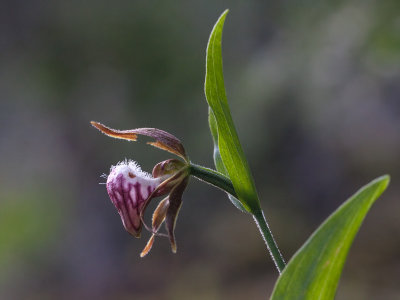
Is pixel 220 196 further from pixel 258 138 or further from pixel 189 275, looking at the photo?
pixel 189 275

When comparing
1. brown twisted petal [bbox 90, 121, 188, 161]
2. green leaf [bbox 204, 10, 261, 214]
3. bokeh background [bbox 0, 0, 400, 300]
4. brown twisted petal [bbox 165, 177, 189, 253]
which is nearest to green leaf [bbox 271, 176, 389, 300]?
green leaf [bbox 204, 10, 261, 214]

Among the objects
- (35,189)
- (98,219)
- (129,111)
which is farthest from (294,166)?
(35,189)

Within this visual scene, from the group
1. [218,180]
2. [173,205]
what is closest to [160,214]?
[173,205]

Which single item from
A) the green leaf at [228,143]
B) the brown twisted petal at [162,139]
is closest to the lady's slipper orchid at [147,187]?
the brown twisted petal at [162,139]

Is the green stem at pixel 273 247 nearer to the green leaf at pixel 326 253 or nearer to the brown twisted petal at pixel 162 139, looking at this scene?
the green leaf at pixel 326 253

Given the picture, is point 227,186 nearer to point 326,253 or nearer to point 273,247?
point 273,247
